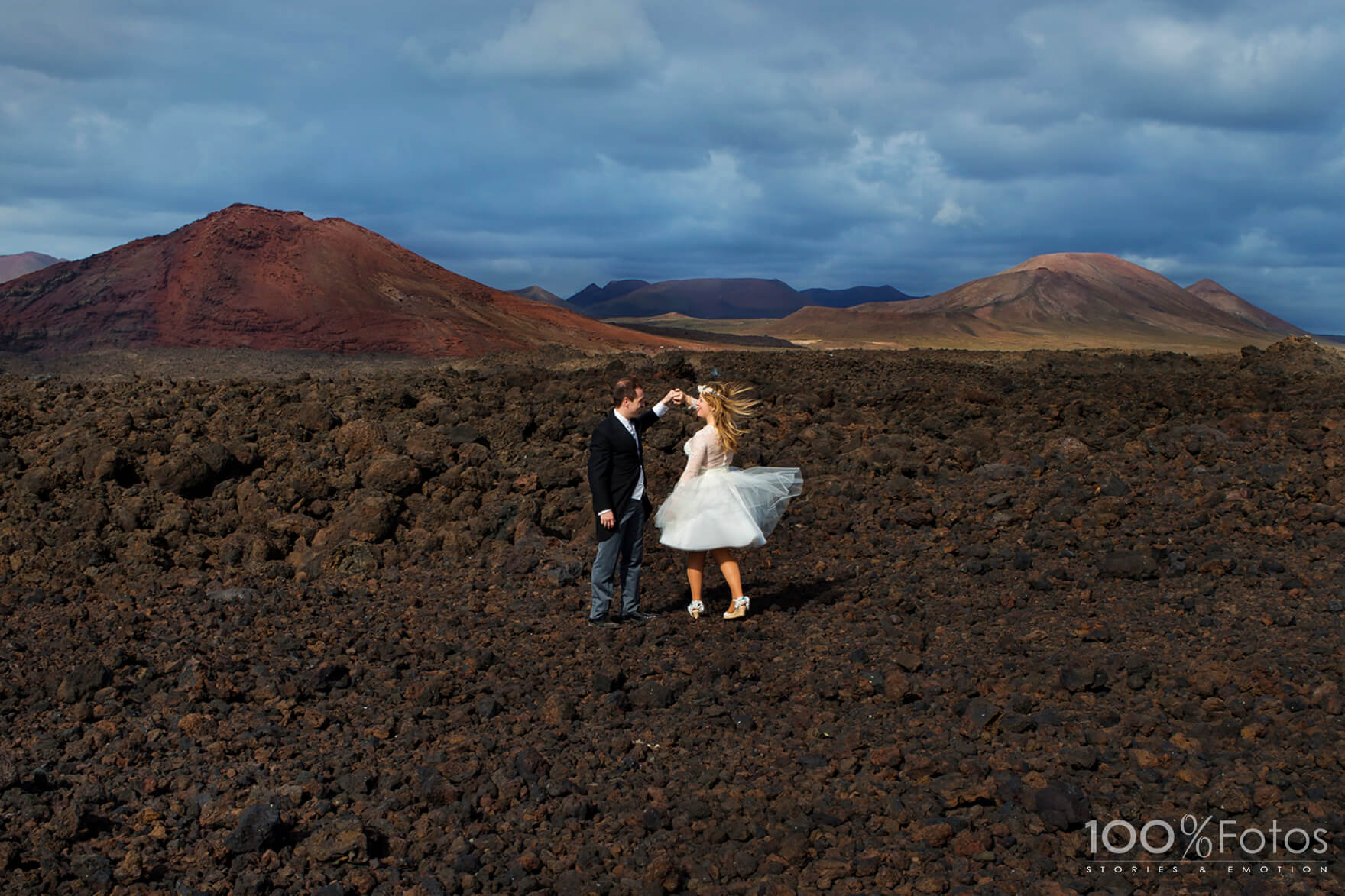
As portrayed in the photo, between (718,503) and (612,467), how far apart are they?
773mm

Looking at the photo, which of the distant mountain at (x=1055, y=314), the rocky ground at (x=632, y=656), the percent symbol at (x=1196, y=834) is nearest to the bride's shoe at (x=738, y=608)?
the rocky ground at (x=632, y=656)

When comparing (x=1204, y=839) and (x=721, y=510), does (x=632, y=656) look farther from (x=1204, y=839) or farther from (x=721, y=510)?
(x=1204, y=839)

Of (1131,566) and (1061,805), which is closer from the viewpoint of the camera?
(1061,805)

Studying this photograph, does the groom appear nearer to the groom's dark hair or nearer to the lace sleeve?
the groom's dark hair

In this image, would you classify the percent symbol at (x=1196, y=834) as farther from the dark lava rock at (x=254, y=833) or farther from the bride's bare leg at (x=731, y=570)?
the dark lava rock at (x=254, y=833)

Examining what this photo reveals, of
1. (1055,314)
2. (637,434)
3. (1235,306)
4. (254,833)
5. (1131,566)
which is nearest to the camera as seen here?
(254,833)

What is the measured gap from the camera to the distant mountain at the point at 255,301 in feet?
94.4

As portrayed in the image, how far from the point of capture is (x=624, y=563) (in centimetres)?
722

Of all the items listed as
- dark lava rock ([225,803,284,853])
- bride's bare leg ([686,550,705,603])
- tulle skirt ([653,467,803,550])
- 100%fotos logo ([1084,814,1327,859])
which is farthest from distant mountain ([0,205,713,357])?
100%fotos logo ([1084,814,1327,859])

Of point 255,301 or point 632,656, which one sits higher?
point 255,301

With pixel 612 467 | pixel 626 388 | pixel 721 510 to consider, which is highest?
pixel 626 388

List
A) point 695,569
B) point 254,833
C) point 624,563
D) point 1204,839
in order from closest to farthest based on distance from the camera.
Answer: point 1204,839, point 254,833, point 695,569, point 624,563

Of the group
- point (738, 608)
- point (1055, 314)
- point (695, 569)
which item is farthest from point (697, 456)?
point (1055, 314)

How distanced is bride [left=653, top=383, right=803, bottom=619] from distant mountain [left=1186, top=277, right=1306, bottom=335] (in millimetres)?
124322
